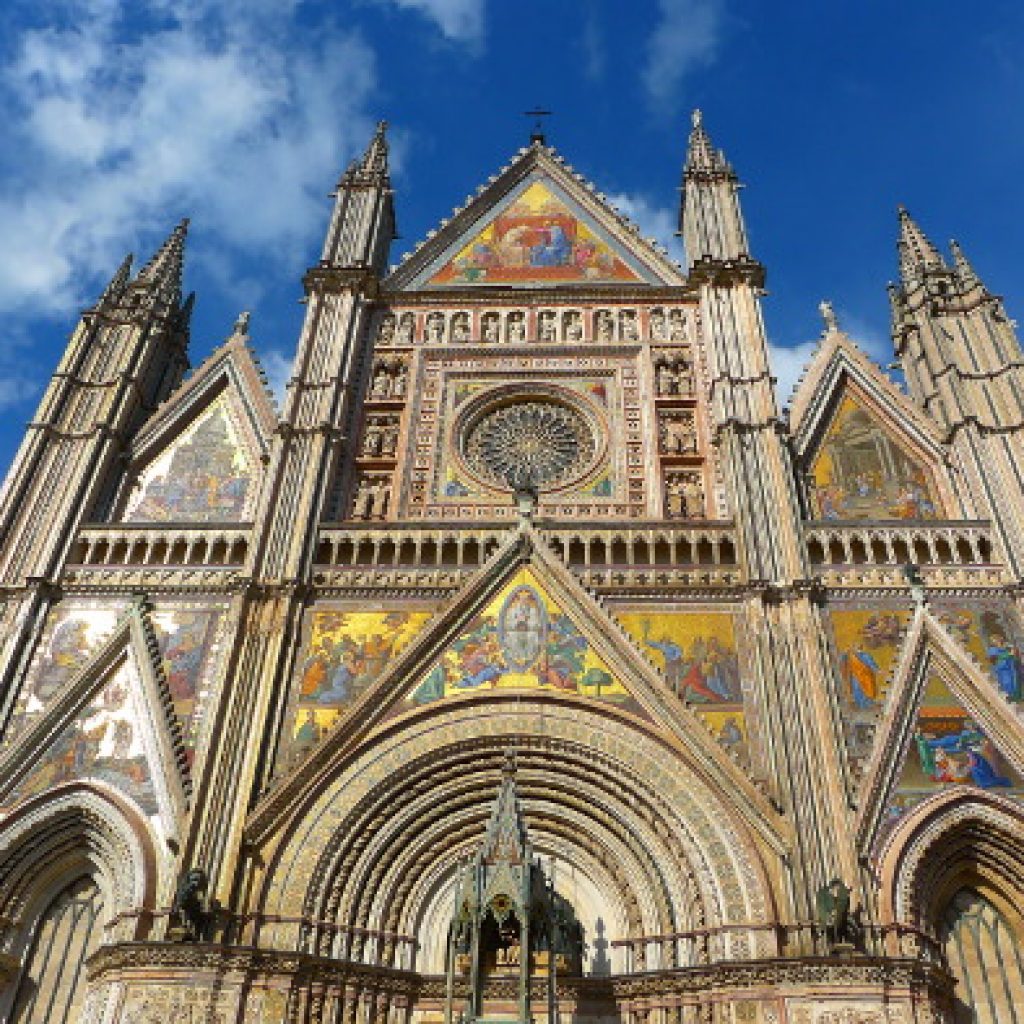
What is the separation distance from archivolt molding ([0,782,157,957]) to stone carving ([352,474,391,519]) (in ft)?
19.6

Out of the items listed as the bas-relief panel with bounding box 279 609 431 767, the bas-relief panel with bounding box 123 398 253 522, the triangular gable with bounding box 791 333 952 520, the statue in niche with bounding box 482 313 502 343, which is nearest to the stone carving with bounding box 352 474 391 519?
the bas-relief panel with bounding box 123 398 253 522

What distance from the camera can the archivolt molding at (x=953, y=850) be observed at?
12617 mm

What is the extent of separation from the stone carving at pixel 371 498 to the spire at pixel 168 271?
252 inches

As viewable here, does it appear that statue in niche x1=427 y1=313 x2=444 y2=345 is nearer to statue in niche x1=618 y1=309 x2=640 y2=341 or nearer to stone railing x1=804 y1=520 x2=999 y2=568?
statue in niche x1=618 y1=309 x2=640 y2=341

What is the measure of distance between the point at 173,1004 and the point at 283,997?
4.02 feet

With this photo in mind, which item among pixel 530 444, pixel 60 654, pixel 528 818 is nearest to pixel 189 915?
pixel 528 818

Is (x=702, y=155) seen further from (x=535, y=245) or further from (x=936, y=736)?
(x=936, y=736)

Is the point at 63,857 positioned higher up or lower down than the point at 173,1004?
higher up

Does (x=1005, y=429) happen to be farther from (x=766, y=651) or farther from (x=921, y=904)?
(x=921, y=904)

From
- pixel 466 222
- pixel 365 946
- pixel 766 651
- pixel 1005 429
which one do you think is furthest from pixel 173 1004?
pixel 466 222

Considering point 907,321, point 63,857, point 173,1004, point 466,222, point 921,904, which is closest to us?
point 173,1004

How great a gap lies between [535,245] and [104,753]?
13320 millimetres

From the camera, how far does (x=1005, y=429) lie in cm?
1661

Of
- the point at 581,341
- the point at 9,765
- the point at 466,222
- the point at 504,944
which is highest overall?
the point at 466,222
